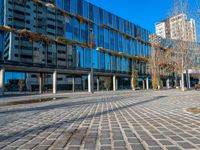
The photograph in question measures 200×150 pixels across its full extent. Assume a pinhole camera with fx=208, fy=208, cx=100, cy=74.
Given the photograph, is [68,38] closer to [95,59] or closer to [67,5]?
[67,5]

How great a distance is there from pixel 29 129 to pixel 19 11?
5086 centimetres

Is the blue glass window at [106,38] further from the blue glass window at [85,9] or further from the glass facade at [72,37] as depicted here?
the blue glass window at [85,9]

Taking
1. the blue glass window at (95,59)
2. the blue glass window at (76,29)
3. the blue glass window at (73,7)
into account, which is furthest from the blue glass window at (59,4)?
the blue glass window at (95,59)

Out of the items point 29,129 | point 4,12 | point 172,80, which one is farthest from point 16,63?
point 172,80

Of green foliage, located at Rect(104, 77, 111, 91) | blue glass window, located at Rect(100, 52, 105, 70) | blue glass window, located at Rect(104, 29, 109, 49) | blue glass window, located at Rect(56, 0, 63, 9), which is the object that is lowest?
green foliage, located at Rect(104, 77, 111, 91)

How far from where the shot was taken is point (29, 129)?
5.98 metres

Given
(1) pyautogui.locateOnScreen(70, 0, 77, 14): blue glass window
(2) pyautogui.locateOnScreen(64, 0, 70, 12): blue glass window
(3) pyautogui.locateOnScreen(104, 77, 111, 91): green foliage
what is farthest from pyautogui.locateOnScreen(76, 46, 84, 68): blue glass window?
(3) pyautogui.locateOnScreen(104, 77, 111, 91): green foliage

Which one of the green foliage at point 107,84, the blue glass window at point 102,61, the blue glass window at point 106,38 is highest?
the blue glass window at point 106,38

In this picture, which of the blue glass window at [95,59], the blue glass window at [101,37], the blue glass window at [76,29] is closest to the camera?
the blue glass window at [76,29]

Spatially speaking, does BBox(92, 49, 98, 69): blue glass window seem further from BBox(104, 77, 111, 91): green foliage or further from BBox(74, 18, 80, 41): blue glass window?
BBox(104, 77, 111, 91): green foliage

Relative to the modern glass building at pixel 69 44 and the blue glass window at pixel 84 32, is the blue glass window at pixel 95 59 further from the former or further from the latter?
the blue glass window at pixel 84 32

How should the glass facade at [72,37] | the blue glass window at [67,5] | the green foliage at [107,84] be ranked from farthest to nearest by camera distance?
the green foliage at [107,84] → the blue glass window at [67,5] → the glass facade at [72,37]

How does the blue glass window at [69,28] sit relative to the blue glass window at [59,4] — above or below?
below

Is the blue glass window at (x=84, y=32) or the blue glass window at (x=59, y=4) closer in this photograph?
the blue glass window at (x=59, y=4)
